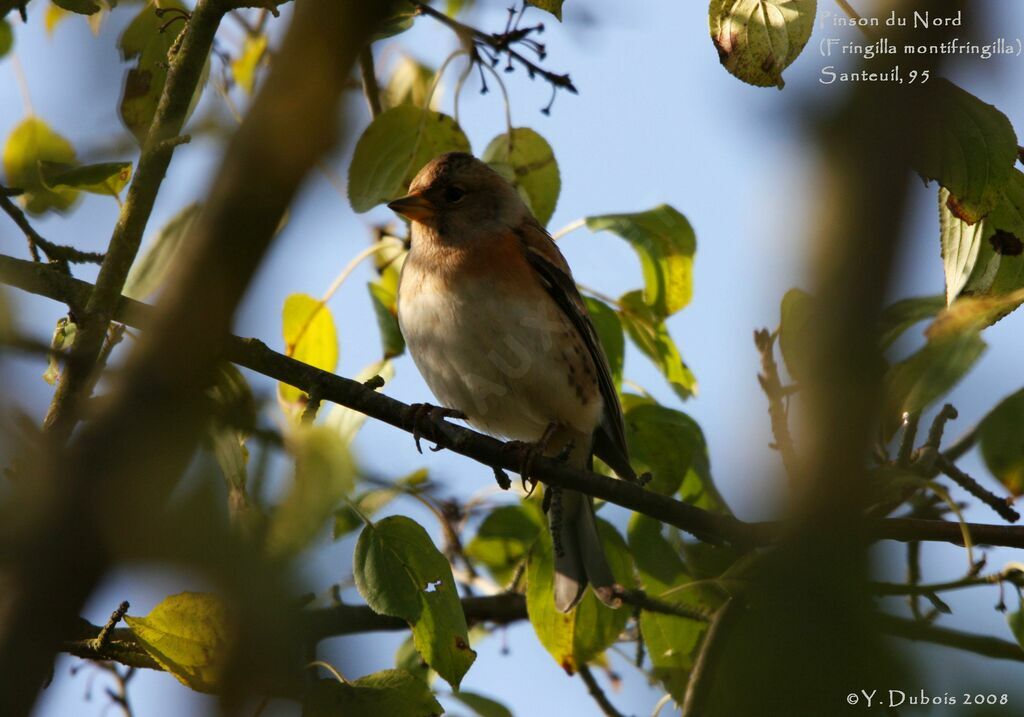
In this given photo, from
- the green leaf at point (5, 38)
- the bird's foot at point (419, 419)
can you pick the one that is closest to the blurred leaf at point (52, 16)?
the green leaf at point (5, 38)

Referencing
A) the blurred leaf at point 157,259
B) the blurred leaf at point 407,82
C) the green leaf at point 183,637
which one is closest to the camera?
the green leaf at point 183,637

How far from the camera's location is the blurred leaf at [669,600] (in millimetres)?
4062

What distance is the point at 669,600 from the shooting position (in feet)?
13.3

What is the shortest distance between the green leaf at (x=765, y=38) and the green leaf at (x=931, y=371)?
1.32 metres

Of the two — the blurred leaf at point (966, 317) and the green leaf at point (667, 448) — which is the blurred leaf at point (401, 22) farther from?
the blurred leaf at point (966, 317)

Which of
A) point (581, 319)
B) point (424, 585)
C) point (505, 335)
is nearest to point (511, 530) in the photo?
point (505, 335)

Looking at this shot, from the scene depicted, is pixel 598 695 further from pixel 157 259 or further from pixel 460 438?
pixel 157 259

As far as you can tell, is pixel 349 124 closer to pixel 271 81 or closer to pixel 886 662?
pixel 271 81

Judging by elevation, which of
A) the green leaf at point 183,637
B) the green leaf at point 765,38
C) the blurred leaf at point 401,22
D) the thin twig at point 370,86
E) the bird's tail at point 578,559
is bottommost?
the green leaf at point 183,637

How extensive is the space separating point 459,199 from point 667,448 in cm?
200

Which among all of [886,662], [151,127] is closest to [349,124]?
[886,662]

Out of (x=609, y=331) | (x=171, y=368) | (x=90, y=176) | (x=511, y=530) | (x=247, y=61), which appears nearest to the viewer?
(x=171, y=368)

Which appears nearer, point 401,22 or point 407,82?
point 401,22

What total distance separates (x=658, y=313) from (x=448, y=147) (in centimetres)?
111
